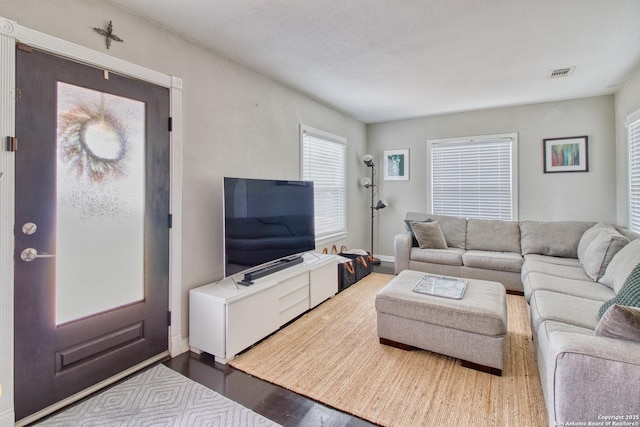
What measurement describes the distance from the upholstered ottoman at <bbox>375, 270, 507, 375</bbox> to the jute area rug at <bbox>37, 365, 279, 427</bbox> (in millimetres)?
1206

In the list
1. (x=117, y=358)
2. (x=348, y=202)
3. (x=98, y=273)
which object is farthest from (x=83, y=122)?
(x=348, y=202)

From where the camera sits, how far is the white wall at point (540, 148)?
13.3 ft

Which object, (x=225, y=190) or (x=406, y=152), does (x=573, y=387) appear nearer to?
(x=225, y=190)

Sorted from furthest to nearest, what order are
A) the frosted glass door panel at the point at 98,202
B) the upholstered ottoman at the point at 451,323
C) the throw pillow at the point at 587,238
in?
the throw pillow at the point at 587,238 < the upholstered ottoman at the point at 451,323 < the frosted glass door panel at the point at 98,202

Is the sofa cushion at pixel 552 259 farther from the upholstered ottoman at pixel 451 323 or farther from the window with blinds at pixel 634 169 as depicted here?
the upholstered ottoman at pixel 451 323

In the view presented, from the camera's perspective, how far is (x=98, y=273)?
6.59 feet

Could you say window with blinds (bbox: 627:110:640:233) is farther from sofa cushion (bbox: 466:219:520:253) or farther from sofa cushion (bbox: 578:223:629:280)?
sofa cushion (bbox: 466:219:520:253)

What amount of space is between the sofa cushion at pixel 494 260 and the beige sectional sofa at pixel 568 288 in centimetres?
1

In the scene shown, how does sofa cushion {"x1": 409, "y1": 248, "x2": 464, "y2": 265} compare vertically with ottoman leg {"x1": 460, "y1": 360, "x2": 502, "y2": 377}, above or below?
above

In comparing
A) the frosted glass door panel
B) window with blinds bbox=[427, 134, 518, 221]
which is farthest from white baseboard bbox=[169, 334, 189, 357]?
window with blinds bbox=[427, 134, 518, 221]

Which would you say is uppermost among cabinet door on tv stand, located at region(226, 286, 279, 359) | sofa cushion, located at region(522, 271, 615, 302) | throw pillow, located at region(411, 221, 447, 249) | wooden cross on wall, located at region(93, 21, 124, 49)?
wooden cross on wall, located at region(93, 21, 124, 49)

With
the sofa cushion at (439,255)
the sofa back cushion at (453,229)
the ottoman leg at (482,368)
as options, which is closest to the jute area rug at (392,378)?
the ottoman leg at (482,368)

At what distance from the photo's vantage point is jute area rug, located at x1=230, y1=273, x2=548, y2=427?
176 cm

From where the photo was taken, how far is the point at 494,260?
12.6ft
